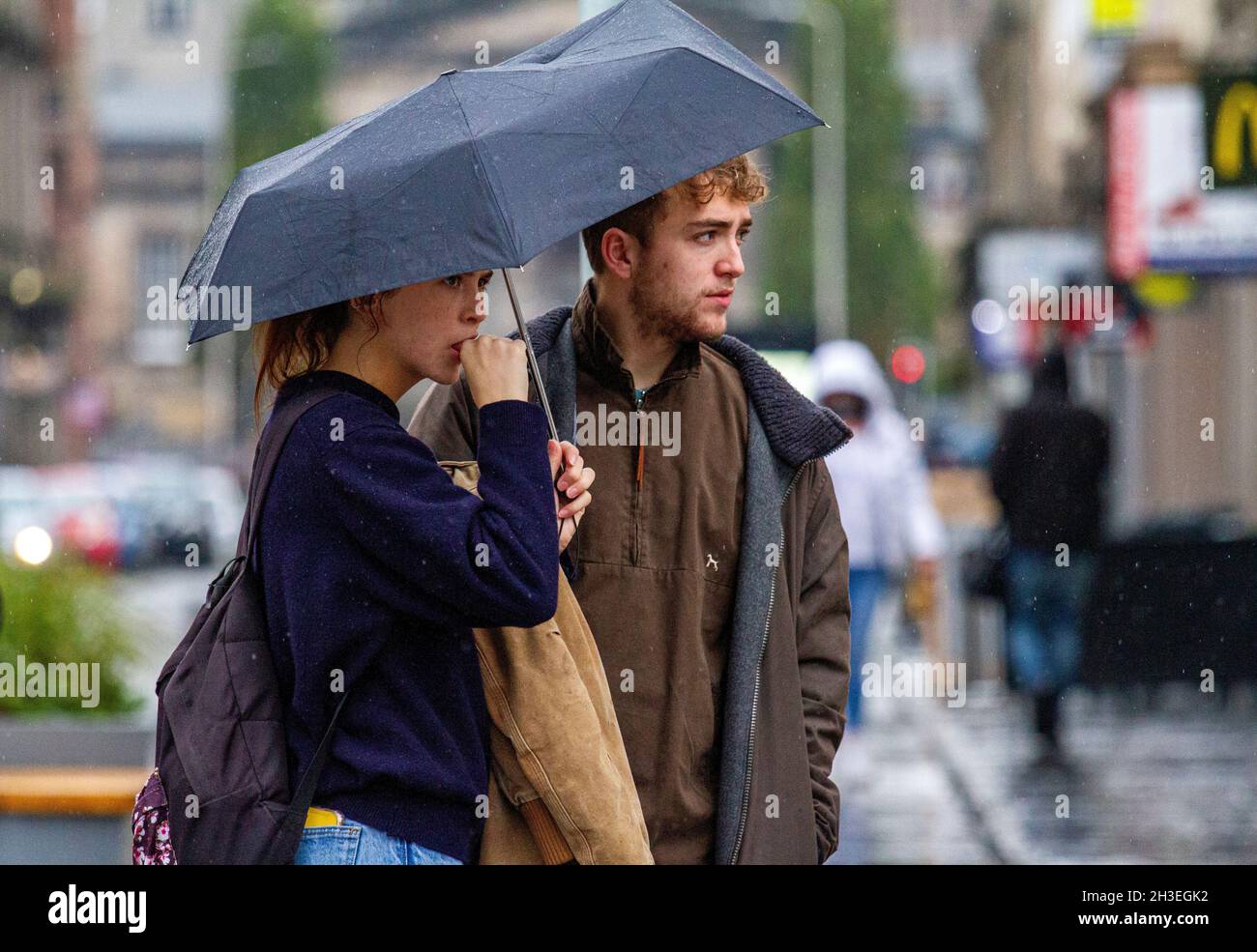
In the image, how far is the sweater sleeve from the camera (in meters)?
2.65

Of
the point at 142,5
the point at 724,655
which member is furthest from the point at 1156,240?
the point at 142,5

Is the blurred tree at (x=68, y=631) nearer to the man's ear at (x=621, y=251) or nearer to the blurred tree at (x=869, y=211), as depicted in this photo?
the man's ear at (x=621, y=251)

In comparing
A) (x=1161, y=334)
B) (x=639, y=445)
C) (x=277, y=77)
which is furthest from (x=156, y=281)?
(x=639, y=445)

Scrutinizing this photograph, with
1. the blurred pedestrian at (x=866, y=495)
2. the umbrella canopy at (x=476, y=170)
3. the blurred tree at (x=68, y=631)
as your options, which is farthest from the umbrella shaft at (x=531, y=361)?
the blurred pedestrian at (x=866, y=495)

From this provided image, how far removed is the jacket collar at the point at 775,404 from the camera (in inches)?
131

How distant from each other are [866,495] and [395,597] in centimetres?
827

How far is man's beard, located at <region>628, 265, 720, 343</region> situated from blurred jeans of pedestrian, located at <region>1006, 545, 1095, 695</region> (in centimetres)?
821

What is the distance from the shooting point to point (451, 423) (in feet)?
10.9

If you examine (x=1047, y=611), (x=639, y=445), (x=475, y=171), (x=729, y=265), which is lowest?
(x=1047, y=611)

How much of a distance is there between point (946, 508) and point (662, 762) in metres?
28.5

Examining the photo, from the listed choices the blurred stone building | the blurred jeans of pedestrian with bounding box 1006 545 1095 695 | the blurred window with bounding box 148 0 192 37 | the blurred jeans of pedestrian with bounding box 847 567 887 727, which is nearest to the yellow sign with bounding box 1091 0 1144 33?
the blurred stone building

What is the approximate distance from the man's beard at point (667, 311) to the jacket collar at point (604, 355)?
0.21 feet

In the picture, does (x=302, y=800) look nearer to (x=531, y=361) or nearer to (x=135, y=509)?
(x=531, y=361)

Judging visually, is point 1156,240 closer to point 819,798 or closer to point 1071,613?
point 1071,613
